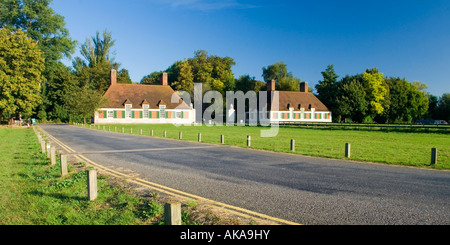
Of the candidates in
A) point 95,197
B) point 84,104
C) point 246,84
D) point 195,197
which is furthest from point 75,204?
point 246,84

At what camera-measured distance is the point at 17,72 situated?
142 feet

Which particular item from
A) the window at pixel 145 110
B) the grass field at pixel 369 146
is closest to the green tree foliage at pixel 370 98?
the grass field at pixel 369 146

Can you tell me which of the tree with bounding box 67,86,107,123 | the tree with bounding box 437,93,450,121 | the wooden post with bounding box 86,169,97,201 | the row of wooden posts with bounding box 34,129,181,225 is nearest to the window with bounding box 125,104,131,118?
the tree with bounding box 67,86,107,123

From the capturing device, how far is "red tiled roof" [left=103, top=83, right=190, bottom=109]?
198ft

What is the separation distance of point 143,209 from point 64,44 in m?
64.8

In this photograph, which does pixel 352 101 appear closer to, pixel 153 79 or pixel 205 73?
pixel 205 73

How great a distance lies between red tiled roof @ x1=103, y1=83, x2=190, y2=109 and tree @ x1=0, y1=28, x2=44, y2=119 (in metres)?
14.7

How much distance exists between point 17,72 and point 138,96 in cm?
2308

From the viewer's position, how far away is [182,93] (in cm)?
7181

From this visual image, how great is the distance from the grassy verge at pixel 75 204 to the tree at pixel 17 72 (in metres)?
40.7

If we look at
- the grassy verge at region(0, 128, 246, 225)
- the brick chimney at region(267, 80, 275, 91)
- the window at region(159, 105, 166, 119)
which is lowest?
the grassy verge at region(0, 128, 246, 225)

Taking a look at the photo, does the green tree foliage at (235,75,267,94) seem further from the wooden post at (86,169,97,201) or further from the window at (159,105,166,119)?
the wooden post at (86,169,97,201)
